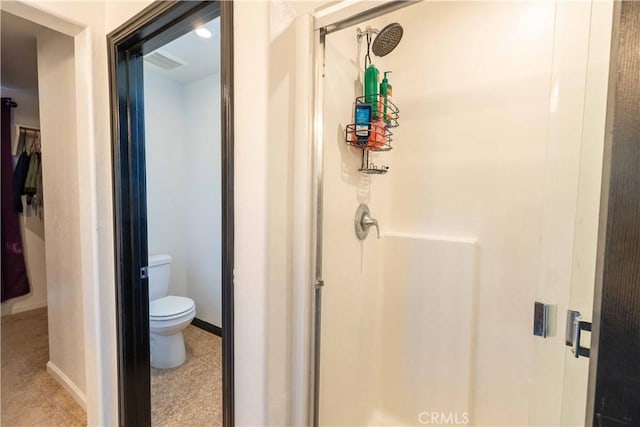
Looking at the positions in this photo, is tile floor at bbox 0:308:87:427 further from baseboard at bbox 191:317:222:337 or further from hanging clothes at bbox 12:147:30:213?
hanging clothes at bbox 12:147:30:213

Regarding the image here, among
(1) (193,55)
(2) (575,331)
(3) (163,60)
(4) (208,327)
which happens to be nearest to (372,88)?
(2) (575,331)

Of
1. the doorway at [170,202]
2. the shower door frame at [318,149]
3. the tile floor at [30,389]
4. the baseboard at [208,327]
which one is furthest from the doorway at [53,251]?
the shower door frame at [318,149]

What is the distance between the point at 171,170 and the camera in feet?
8.78

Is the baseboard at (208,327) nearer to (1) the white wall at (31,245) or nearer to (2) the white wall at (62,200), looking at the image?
(2) the white wall at (62,200)

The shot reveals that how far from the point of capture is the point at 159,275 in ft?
7.84

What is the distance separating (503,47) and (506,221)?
32.6 inches

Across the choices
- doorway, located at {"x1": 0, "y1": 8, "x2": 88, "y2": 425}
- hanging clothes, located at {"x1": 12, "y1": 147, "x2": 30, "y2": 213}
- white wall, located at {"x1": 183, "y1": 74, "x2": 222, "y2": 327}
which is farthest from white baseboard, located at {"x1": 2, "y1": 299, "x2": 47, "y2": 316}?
white wall, located at {"x1": 183, "y1": 74, "x2": 222, "y2": 327}

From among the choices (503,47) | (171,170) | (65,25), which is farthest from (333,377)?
(171,170)

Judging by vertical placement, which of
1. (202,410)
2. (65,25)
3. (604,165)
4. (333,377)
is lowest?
(202,410)

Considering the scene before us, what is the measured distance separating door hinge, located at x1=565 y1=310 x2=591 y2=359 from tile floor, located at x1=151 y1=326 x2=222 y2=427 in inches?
68.5

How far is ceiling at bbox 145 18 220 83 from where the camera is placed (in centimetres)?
192

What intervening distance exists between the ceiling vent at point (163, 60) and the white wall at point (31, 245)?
1.85 metres

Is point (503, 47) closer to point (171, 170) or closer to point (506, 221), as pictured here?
point (506, 221)

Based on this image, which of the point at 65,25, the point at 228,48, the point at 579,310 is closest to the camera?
the point at 579,310
